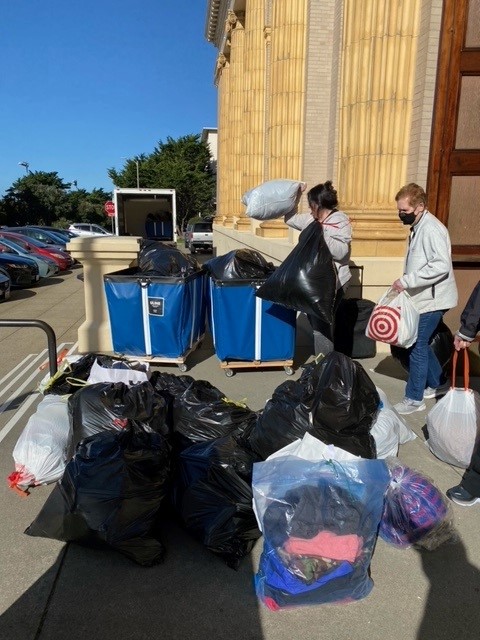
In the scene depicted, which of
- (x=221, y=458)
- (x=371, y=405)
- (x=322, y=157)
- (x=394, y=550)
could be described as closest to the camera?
(x=394, y=550)

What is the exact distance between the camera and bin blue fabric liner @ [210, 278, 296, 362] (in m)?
4.88

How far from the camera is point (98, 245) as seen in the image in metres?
5.67

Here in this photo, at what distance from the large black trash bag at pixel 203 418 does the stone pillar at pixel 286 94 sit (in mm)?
6700

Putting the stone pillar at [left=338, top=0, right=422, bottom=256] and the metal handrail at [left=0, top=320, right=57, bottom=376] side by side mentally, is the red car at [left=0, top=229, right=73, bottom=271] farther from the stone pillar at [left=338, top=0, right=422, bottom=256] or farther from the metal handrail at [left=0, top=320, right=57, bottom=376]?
the metal handrail at [left=0, top=320, right=57, bottom=376]

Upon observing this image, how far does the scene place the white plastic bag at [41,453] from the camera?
295 centimetres

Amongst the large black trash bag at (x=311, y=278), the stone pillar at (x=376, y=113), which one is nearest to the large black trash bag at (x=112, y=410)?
the large black trash bag at (x=311, y=278)

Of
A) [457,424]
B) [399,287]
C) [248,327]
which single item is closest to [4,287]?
[248,327]

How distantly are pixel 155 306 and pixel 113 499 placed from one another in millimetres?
2968

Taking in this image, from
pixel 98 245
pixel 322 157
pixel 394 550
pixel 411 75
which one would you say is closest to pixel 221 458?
pixel 394 550

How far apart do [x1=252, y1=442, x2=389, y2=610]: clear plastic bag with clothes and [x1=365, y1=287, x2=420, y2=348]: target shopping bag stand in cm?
183

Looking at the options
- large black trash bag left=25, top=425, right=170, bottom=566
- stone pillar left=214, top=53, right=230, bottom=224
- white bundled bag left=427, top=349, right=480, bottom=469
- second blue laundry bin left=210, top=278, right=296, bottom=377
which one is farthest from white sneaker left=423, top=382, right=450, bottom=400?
stone pillar left=214, top=53, right=230, bottom=224

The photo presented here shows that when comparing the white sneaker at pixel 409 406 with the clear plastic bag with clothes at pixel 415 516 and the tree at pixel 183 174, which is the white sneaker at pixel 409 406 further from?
the tree at pixel 183 174

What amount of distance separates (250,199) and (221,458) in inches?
132

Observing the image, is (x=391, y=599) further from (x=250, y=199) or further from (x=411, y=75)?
(x=411, y=75)
